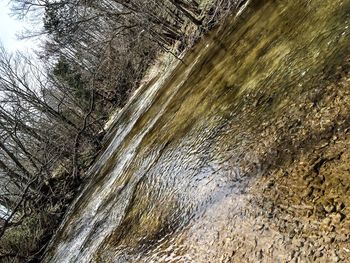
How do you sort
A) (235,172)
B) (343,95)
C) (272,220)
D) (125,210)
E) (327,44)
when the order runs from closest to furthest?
(272,220), (343,95), (235,172), (327,44), (125,210)

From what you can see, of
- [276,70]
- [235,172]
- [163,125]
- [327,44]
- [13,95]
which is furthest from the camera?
[13,95]

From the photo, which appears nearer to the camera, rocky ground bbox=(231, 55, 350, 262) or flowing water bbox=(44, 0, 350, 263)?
rocky ground bbox=(231, 55, 350, 262)

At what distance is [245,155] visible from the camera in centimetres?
344

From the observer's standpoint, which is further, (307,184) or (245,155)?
(245,155)

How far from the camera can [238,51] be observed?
19.2 feet

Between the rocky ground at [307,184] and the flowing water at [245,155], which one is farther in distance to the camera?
the flowing water at [245,155]

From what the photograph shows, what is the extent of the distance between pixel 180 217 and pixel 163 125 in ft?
10.7

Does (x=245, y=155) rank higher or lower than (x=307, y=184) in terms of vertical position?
higher

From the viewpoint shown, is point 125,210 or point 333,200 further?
point 125,210

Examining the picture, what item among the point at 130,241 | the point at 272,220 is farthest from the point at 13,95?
the point at 272,220

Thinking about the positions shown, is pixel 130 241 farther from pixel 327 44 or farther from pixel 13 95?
pixel 13 95

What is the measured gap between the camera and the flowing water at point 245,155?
107 inches

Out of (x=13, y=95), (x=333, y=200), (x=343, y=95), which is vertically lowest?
(x=333, y=200)

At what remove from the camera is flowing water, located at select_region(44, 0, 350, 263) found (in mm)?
2729
